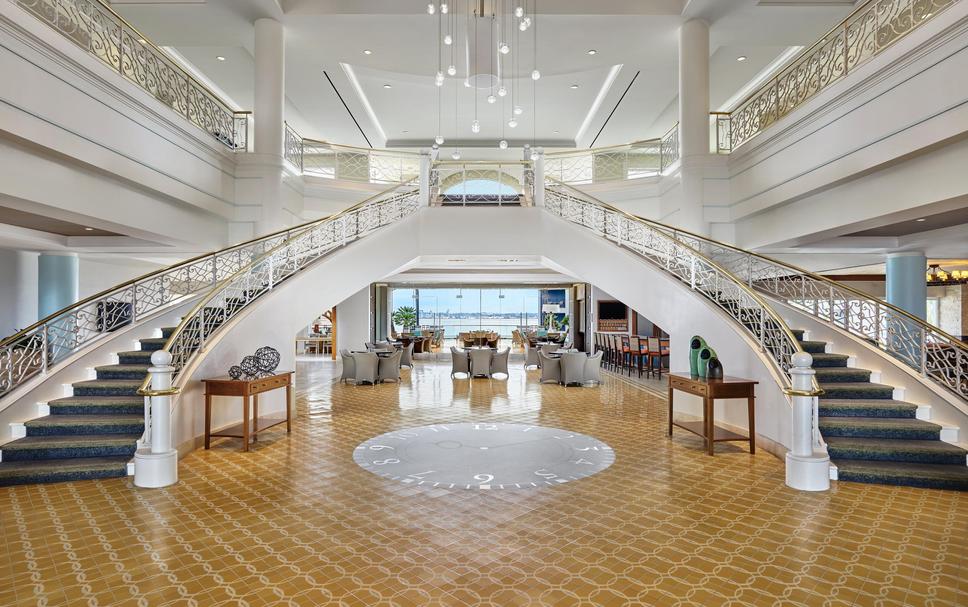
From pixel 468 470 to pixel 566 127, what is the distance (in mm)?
13320

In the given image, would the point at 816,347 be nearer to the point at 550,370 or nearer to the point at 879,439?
the point at 879,439

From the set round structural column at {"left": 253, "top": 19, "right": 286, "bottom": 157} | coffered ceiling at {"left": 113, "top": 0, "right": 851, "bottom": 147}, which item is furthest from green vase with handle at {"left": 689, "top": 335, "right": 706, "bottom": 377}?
round structural column at {"left": 253, "top": 19, "right": 286, "bottom": 157}

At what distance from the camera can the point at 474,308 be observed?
27.1 meters

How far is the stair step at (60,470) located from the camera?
15.2ft

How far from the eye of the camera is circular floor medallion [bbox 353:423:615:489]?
4.94m

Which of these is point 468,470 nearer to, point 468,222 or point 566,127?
point 468,222

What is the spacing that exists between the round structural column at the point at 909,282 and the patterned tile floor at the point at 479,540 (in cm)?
566

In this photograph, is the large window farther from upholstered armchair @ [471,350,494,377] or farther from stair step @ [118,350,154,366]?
stair step @ [118,350,154,366]

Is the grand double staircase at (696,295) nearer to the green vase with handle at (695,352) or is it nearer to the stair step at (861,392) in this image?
the stair step at (861,392)

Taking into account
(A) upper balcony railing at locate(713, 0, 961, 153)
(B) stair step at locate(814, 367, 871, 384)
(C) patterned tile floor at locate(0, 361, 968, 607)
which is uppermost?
(A) upper balcony railing at locate(713, 0, 961, 153)

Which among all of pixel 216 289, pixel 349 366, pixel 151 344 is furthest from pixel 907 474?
pixel 349 366

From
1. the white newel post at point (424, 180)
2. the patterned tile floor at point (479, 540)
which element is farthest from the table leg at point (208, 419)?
the white newel post at point (424, 180)

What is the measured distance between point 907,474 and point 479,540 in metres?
4.05

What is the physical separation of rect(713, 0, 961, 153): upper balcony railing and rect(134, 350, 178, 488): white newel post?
26.9ft
